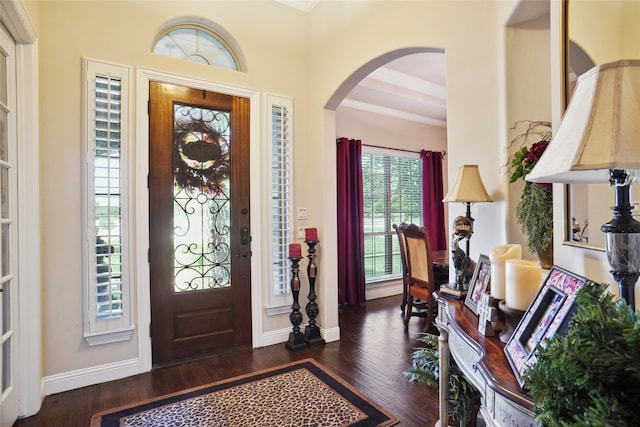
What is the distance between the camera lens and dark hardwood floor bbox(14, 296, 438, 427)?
218cm

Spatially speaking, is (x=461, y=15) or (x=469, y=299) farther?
(x=461, y=15)

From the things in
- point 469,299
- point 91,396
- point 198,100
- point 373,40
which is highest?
point 373,40

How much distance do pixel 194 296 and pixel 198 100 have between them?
171cm

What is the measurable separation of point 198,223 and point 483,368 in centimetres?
257

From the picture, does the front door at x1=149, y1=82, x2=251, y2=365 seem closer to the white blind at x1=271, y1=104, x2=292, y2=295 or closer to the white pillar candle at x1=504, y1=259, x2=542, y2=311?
the white blind at x1=271, y1=104, x2=292, y2=295

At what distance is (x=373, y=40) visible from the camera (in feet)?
9.30

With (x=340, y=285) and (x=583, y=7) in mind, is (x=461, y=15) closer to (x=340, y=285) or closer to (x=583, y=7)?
(x=583, y=7)

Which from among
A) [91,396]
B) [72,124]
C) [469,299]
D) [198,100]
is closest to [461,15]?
[469,299]

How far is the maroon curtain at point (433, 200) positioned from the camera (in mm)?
5672

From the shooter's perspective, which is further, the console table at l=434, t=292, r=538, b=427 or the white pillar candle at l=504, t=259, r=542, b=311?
the white pillar candle at l=504, t=259, r=542, b=311

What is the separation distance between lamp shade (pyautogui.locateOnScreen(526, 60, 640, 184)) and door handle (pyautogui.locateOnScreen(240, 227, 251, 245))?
8.87ft

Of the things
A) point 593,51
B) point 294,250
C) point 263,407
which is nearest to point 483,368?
point 593,51

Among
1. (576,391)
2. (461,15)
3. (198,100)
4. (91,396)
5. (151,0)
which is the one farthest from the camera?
(198,100)

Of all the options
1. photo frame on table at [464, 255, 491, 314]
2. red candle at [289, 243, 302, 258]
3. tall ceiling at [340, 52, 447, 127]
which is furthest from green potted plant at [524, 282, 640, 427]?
tall ceiling at [340, 52, 447, 127]
